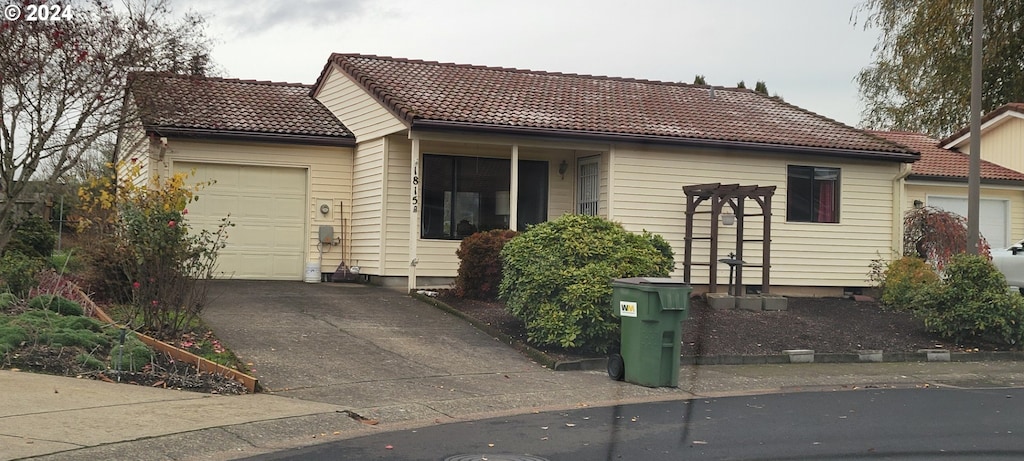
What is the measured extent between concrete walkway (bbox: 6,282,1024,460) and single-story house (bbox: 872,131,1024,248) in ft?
29.6

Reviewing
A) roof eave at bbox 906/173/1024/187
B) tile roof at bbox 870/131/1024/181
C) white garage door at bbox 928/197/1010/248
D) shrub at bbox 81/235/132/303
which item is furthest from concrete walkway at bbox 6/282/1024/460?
white garage door at bbox 928/197/1010/248

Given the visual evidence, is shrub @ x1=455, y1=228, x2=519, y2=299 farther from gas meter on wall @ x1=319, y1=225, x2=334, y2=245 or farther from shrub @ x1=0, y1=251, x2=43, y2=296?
shrub @ x1=0, y1=251, x2=43, y2=296

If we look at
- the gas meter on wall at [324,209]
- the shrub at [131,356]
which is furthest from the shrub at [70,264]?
the shrub at [131,356]

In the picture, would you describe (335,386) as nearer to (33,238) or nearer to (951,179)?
(33,238)

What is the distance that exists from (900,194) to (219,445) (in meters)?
15.6

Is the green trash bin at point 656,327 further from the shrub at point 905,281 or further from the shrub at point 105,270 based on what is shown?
the shrub at point 905,281

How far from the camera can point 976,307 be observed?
15.1 m

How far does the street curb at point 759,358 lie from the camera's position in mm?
12664

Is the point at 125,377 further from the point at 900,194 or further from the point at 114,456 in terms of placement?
the point at 900,194

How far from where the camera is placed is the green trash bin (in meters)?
11.3

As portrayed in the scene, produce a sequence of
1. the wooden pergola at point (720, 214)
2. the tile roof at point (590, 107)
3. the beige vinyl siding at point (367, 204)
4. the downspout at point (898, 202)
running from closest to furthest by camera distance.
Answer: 1. the wooden pergola at point (720, 214)
2. the tile roof at point (590, 107)
3. the beige vinyl siding at point (367, 204)
4. the downspout at point (898, 202)

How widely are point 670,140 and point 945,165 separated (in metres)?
9.02

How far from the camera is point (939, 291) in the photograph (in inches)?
612

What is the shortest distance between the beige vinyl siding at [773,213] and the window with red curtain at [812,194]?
0.45ft
